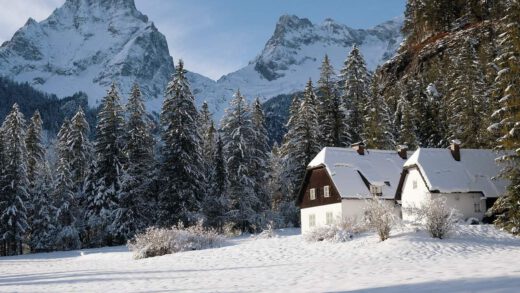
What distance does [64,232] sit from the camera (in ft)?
182

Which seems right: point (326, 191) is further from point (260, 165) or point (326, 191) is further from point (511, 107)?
point (511, 107)

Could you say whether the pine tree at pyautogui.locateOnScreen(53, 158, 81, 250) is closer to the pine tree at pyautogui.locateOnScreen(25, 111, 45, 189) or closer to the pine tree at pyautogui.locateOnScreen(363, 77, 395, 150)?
the pine tree at pyautogui.locateOnScreen(25, 111, 45, 189)

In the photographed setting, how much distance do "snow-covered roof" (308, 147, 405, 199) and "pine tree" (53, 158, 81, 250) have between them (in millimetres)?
26525

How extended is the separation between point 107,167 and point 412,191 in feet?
94.4

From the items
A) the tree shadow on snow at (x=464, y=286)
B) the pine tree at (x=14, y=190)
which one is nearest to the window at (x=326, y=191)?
the tree shadow on snow at (x=464, y=286)

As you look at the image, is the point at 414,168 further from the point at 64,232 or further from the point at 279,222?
the point at 64,232

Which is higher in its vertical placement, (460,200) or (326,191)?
(326,191)

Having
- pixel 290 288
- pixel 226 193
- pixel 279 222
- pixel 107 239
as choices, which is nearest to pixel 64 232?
pixel 107 239

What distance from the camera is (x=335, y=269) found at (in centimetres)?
2083

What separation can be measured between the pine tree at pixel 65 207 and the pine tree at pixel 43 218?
65 cm

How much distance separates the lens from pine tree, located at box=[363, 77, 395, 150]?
55062 mm

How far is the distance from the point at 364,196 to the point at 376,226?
12.8 meters

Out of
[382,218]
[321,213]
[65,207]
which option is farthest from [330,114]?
[382,218]

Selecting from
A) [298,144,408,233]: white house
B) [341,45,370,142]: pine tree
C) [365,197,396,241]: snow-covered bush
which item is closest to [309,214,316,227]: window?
[298,144,408,233]: white house
